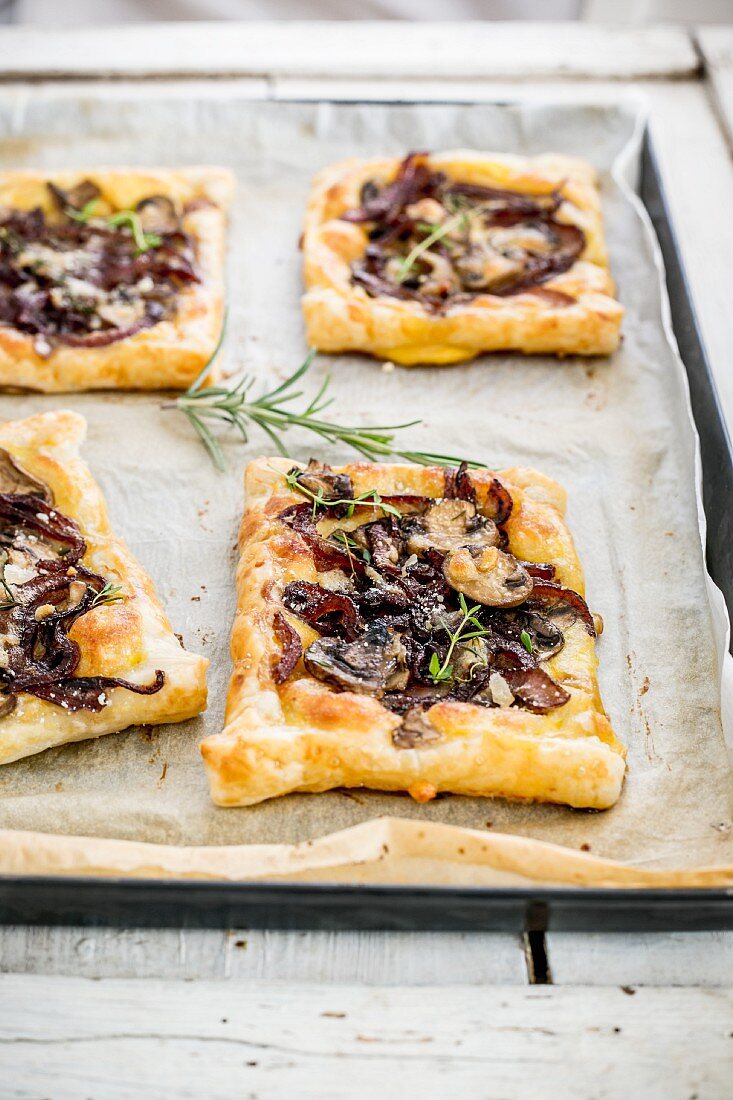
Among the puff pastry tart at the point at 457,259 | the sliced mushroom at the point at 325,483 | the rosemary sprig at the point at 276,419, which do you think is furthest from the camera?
the puff pastry tart at the point at 457,259

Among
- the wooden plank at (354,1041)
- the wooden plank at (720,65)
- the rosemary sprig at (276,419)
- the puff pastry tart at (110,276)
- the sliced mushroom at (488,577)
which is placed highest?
the wooden plank at (720,65)

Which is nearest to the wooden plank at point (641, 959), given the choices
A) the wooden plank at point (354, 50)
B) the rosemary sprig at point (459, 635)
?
the rosemary sprig at point (459, 635)

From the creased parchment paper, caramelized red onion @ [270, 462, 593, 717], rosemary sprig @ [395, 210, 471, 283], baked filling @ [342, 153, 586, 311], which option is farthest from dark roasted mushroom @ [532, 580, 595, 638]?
rosemary sprig @ [395, 210, 471, 283]

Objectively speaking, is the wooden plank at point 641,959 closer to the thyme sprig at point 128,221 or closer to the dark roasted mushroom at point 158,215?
the thyme sprig at point 128,221

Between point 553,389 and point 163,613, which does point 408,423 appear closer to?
point 553,389

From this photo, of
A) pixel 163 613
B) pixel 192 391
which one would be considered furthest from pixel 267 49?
pixel 163 613

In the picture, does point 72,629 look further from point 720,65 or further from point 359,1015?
point 720,65

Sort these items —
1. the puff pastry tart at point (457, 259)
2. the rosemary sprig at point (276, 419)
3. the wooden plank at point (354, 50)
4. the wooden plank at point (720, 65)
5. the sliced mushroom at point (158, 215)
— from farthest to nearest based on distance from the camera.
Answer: the wooden plank at point (354, 50)
the wooden plank at point (720, 65)
the sliced mushroom at point (158, 215)
the puff pastry tart at point (457, 259)
the rosemary sprig at point (276, 419)
